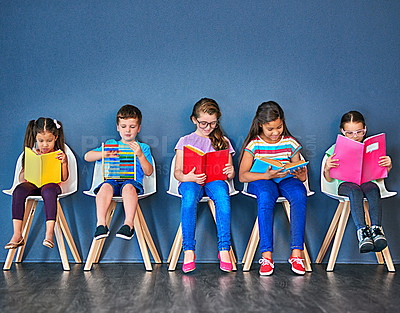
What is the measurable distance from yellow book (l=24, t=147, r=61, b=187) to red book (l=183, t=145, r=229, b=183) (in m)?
0.78

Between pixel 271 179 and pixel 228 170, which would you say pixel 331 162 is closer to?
pixel 271 179

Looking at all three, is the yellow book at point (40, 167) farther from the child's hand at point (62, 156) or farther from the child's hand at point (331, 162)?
the child's hand at point (331, 162)

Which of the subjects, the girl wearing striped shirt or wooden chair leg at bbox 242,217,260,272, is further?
wooden chair leg at bbox 242,217,260,272

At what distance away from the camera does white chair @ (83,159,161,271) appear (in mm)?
2463

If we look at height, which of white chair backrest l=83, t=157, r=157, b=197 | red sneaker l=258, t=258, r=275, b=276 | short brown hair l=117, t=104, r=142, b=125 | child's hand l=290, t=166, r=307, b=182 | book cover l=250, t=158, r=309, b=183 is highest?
short brown hair l=117, t=104, r=142, b=125

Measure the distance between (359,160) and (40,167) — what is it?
182 cm

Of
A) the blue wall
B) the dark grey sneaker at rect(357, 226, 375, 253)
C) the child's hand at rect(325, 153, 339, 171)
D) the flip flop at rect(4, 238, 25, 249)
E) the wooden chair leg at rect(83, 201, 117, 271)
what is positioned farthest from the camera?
the blue wall

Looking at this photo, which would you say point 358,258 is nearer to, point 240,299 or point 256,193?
point 256,193

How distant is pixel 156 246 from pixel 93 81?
Result: 115 centimetres

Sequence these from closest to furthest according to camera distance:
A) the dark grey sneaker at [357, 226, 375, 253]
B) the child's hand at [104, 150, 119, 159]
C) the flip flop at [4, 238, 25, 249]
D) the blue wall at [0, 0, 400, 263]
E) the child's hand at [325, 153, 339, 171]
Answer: the dark grey sneaker at [357, 226, 375, 253], the flip flop at [4, 238, 25, 249], the child's hand at [325, 153, 339, 171], the child's hand at [104, 150, 119, 159], the blue wall at [0, 0, 400, 263]

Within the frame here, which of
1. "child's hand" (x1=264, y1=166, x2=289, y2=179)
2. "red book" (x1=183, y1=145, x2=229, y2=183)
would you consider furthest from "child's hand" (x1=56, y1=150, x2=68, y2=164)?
"child's hand" (x1=264, y1=166, x2=289, y2=179)

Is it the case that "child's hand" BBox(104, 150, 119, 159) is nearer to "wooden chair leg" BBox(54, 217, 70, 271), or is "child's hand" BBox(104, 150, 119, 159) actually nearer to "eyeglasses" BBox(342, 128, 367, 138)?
"wooden chair leg" BBox(54, 217, 70, 271)

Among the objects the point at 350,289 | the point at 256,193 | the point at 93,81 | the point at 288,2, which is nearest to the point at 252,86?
the point at 288,2

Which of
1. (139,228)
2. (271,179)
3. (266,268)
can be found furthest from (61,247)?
(271,179)
